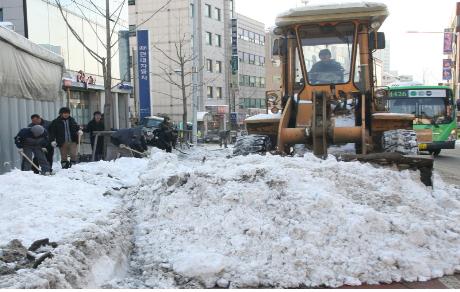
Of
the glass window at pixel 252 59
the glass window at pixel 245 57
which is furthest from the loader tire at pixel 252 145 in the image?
the glass window at pixel 252 59

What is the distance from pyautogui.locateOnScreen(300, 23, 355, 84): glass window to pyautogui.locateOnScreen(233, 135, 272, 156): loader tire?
135 cm

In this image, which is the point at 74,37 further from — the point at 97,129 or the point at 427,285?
the point at 427,285

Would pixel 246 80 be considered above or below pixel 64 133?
above

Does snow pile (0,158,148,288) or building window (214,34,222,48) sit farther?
building window (214,34,222,48)

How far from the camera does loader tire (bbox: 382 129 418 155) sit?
769 centimetres

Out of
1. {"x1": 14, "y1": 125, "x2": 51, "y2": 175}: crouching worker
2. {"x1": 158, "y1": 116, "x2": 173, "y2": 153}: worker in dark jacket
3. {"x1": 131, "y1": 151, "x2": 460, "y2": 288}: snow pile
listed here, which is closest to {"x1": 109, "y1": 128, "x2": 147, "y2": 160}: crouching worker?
{"x1": 14, "y1": 125, "x2": 51, "y2": 175}: crouching worker

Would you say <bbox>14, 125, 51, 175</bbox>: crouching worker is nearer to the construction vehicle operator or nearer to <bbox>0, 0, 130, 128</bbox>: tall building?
the construction vehicle operator

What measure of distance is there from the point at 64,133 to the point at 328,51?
5755mm

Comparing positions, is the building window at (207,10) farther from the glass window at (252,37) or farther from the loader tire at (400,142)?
Answer: the loader tire at (400,142)

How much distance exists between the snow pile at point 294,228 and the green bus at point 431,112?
12.0 m

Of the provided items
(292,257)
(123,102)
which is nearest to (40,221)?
(292,257)

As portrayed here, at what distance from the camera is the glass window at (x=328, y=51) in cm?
846

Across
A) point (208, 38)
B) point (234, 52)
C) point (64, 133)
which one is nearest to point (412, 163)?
point (64, 133)

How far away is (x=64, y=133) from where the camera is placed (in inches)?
412
